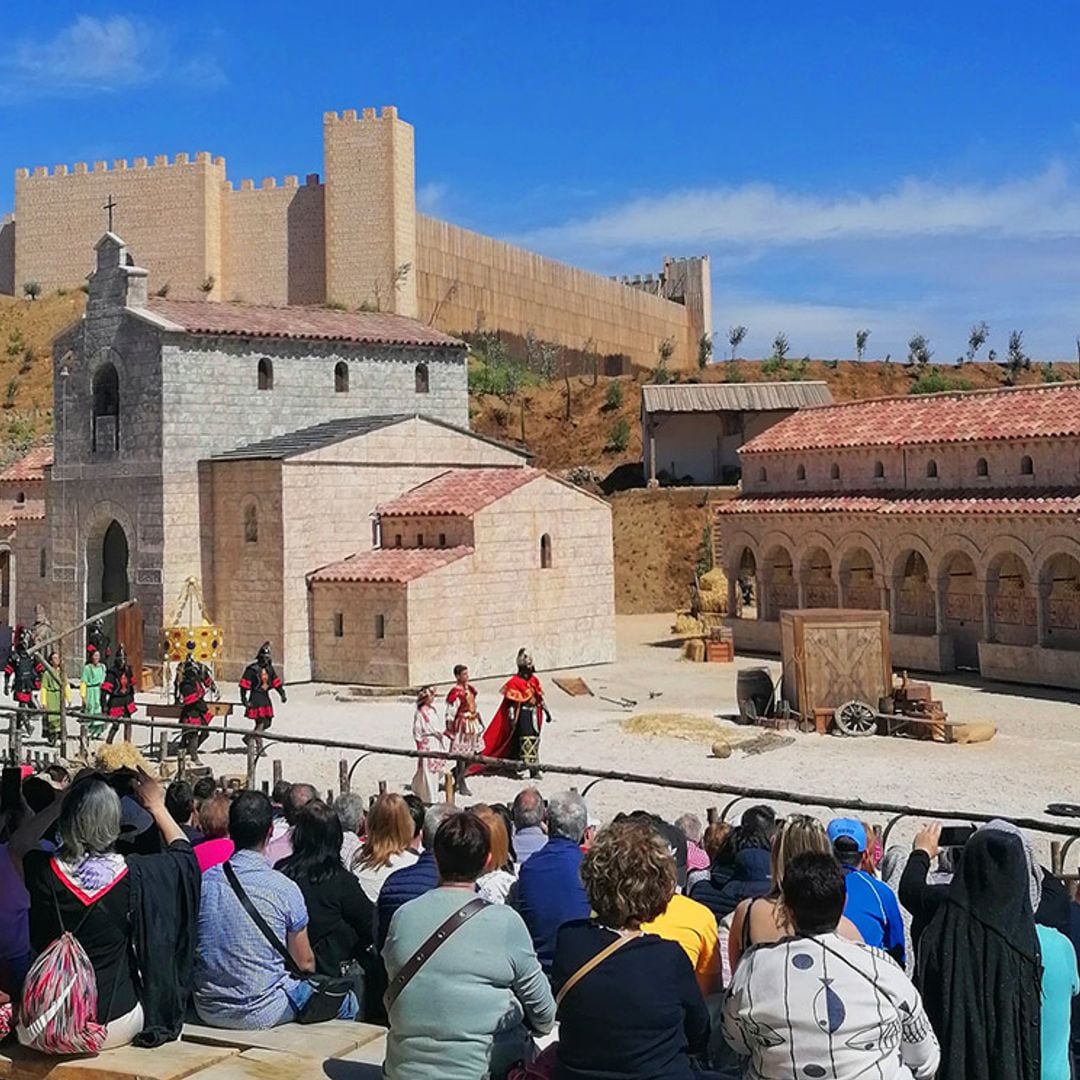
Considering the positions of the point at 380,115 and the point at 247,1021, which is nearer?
the point at 247,1021

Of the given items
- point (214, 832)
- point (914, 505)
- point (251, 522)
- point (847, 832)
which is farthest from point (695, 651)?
point (847, 832)

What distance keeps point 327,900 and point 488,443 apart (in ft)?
87.4

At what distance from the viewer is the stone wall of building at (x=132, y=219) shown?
5369 cm

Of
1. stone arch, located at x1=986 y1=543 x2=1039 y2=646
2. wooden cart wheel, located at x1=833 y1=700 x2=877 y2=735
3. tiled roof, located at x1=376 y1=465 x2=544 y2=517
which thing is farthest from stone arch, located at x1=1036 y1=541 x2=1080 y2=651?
tiled roof, located at x1=376 y1=465 x2=544 y2=517

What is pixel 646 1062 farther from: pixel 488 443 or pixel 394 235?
pixel 394 235

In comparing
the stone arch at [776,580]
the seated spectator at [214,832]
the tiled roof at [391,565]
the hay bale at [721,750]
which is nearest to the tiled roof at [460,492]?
the tiled roof at [391,565]

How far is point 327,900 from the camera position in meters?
7.03

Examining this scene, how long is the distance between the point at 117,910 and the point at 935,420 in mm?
27814

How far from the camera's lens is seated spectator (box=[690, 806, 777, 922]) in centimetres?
683

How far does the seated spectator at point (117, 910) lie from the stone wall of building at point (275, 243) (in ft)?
151

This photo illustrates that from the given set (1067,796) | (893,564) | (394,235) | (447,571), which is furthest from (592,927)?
(394,235)

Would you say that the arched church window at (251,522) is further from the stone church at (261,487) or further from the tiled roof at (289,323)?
the tiled roof at (289,323)

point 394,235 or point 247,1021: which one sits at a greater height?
point 394,235

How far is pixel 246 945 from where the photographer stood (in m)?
6.52
